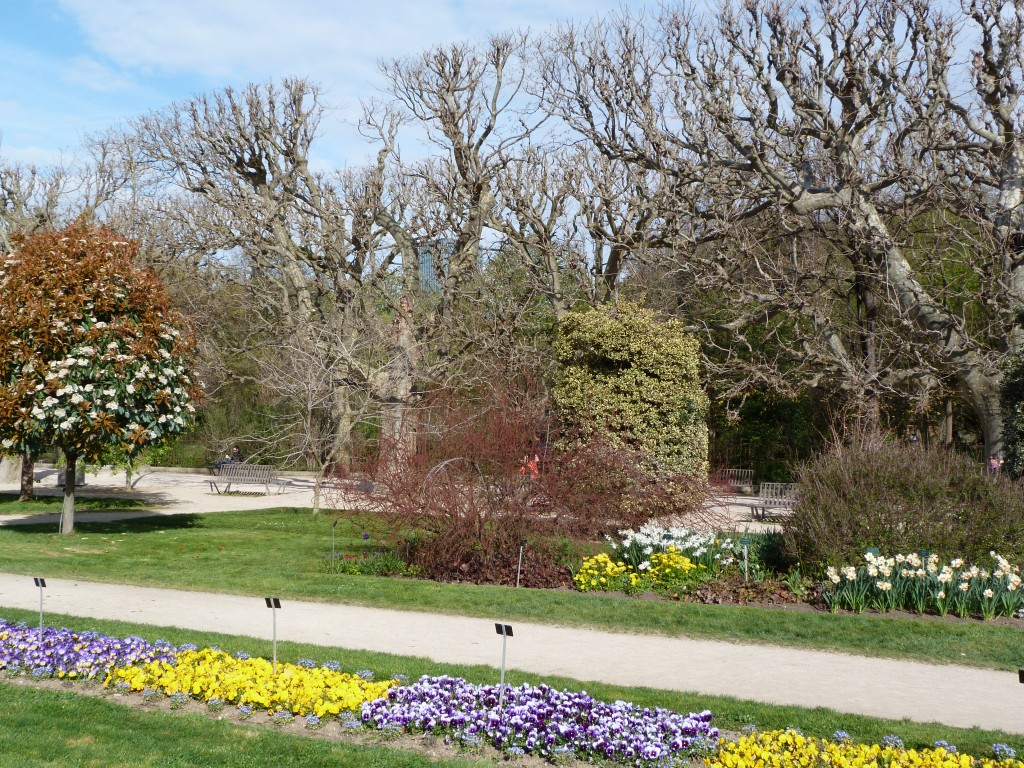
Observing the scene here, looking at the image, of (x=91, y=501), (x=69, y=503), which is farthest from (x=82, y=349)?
(x=91, y=501)

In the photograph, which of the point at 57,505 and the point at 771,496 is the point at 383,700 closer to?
the point at 771,496

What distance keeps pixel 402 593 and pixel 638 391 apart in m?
6.42

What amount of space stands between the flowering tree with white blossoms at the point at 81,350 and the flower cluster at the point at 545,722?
36.9 feet

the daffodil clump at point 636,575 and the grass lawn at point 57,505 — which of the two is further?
the grass lawn at point 57,505

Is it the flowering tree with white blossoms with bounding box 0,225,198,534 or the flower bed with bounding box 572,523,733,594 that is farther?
the flowering tree with white blossoms with bounding box 0,225,198,534

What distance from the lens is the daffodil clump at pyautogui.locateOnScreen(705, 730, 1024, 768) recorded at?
206 inches

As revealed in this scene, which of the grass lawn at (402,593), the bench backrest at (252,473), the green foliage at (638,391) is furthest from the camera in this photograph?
the bench backrest at (252,473)

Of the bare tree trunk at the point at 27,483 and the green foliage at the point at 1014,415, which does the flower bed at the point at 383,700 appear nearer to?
the green foliage at the point at 1014,415

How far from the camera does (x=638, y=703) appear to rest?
662cm

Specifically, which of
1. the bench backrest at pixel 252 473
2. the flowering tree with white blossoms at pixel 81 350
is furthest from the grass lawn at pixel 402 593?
the bench backrest at pixel 252 473

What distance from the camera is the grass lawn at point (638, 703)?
5.97m

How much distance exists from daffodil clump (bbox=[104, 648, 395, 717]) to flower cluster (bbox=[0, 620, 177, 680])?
17cm

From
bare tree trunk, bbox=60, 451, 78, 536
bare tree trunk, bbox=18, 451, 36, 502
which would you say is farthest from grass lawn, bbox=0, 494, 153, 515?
bare tree trunk, bbox=60, 451, 78, 536

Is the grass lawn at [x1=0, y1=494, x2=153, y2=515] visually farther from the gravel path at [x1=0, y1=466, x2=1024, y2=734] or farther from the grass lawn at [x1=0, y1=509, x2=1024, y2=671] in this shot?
the gravel path at [x1=0, y1=466, x2=1024, y2=734]
